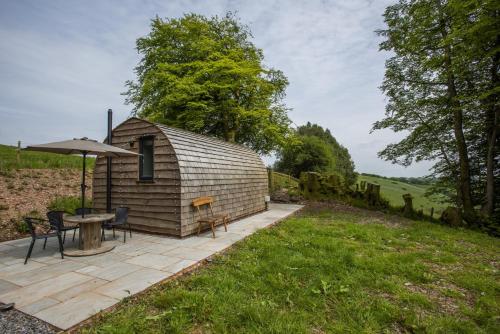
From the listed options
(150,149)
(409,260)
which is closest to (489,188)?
(409,260)

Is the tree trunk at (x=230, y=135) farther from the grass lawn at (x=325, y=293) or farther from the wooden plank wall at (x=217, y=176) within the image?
the grass lawn at (x=325, y=293)

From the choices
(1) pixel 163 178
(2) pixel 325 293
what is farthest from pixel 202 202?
(2) pixel 325 293

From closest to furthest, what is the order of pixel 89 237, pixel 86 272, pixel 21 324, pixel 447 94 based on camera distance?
pixel 21 324 < pixel 86 272 < pixel 89 237 < pixel 447 94

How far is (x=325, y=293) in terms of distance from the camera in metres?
3.70

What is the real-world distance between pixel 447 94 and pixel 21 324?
1534 cm

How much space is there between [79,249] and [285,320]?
5070mm

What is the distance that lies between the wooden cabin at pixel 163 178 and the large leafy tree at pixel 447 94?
9568 mm

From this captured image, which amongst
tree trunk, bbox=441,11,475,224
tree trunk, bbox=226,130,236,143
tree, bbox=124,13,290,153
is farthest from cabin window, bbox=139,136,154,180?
tree trunk, bbox=441,11,475,224

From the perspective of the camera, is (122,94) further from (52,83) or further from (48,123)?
(52,83)

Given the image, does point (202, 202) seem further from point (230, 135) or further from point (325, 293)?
point (230, 135)

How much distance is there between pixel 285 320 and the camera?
118 inches

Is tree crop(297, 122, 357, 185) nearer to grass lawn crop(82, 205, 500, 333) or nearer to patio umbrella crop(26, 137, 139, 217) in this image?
grass lawn crop(82, 205, 500, 333)

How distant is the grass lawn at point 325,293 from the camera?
296cm

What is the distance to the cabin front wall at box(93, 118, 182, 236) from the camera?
6949 millimetres
